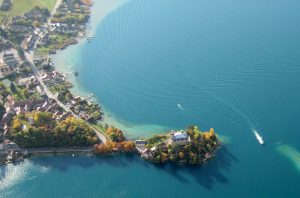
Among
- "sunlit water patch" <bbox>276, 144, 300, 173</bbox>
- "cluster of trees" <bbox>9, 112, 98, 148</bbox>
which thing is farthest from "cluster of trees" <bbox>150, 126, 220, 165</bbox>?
"cluster of trees" <bbox>9, 112, 98, 148</bbox>

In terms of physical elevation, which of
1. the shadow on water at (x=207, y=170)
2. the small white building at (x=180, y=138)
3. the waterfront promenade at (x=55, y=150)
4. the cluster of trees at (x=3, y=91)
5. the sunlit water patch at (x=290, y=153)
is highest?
the sunlit water patch at (x=290, y=153)

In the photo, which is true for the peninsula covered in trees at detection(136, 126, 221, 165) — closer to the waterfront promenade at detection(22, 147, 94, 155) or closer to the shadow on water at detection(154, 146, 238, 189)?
the shadow on water at detection(154, 146, 238, 189)

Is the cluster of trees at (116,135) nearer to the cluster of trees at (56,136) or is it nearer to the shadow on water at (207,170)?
the cluster of trees at (56,136)

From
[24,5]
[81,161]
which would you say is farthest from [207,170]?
[24,5]

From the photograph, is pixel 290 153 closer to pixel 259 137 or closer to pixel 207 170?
pixel 259 137

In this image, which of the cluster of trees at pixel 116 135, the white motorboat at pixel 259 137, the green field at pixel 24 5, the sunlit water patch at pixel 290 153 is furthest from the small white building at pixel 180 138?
the green field at pixel 24 5

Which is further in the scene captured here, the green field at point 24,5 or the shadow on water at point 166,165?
the green field at point 24,5

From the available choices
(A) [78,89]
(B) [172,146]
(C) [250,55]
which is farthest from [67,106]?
(C) [250,55]

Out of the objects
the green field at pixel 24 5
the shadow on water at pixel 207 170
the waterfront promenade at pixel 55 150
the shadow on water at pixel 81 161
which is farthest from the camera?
the green field at pixel 24 5
